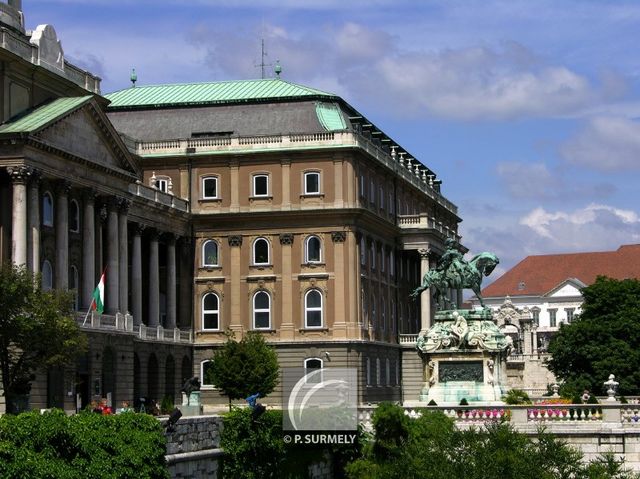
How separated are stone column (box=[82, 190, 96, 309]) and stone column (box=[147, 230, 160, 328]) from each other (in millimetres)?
14541

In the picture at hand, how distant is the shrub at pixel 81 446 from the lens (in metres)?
38.0

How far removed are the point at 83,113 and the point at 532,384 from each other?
291 ft

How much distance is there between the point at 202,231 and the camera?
106188 mm

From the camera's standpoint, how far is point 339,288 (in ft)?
340

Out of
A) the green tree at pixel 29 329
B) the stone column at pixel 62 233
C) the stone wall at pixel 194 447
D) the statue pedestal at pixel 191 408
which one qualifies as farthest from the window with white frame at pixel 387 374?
the stone wall at pixel 194 447

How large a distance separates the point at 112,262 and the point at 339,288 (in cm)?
2036

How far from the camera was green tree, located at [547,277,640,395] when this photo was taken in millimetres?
118250

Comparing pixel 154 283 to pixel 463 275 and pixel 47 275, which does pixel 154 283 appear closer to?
pixel 47 275

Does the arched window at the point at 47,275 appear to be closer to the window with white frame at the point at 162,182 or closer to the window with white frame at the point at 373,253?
the window with white frame at the point at 162,182

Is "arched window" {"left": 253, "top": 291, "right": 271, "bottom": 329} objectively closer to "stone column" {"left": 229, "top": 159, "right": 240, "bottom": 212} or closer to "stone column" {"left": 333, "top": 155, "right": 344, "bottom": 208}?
"stone column" {"left": 229, "top": 159, "right": 240, "bottom": 212}

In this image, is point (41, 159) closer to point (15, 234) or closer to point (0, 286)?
point (15, 234)

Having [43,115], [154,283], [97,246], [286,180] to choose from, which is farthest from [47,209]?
[286,180]

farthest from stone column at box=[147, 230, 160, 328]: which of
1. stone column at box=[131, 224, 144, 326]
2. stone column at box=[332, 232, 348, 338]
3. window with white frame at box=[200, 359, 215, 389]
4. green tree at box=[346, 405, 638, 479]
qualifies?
green tree at box=[346, 405, 638, 479]

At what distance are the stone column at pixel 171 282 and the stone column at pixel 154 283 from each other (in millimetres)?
2579
